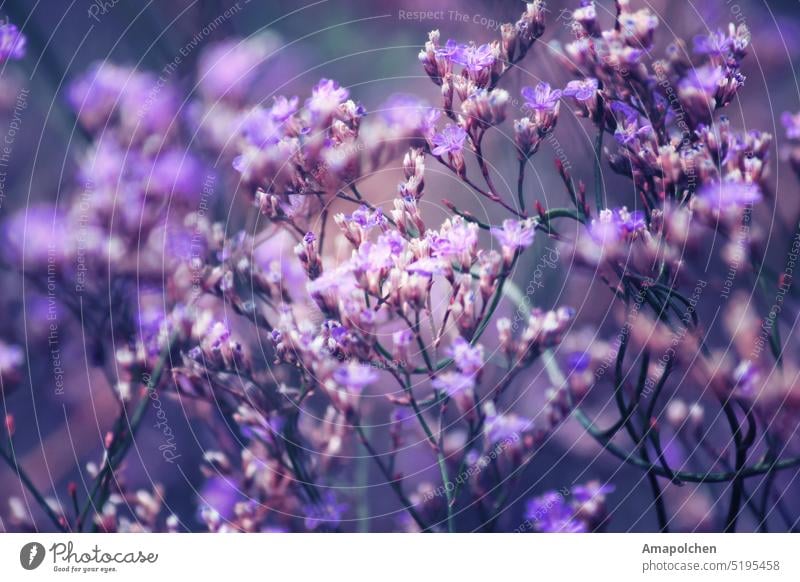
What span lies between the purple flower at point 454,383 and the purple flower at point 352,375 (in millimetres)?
67

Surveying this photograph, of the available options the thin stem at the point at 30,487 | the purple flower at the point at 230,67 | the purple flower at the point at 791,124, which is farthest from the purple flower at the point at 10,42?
the purple flower at the point at 791,124

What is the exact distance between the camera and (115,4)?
646mm

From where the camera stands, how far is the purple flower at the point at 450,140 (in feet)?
1.97

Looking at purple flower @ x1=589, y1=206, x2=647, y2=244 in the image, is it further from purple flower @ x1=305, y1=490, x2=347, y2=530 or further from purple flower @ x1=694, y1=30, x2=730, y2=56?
purple flower @ x1=305, y1=490, x2=347, y2=530

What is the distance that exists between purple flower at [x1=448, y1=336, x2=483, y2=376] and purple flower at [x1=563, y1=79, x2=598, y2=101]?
0.27 meters

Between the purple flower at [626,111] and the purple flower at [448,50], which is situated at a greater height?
the purple flower at [448,50]

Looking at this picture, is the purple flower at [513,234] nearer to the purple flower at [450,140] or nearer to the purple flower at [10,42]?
the purple flower at [450,140]

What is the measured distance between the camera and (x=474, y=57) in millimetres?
604

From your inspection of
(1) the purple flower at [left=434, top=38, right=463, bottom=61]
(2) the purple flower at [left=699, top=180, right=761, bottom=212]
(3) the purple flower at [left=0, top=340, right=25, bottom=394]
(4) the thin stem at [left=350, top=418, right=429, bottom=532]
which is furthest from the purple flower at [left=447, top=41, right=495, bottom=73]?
(3) the purple flower at [left=0, top=340, right=25, bottom=394]

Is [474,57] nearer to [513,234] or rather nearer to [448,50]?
[448,50]

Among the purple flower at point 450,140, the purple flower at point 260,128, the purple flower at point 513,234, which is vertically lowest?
the purple flower at point 513,234

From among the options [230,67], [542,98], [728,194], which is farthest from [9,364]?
[728,194]

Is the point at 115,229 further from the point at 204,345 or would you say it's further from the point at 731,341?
the point at 731,341
